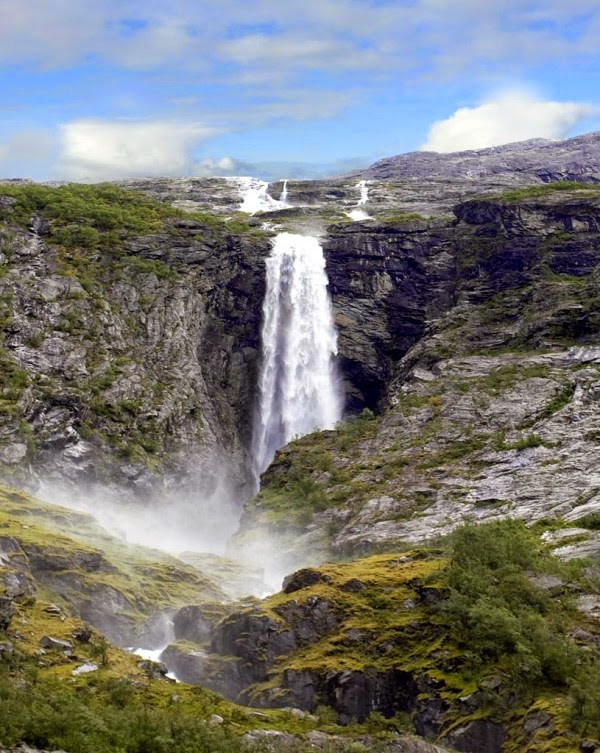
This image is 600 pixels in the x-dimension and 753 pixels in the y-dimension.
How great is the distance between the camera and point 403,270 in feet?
306

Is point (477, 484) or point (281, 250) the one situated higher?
point (281, 250)

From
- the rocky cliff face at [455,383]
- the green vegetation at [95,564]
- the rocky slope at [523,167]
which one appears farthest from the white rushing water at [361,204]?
the green vegetation at [95,564]

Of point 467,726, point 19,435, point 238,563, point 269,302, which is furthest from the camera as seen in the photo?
point 269,302

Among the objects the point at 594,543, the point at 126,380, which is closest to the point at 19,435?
the point at 126,380

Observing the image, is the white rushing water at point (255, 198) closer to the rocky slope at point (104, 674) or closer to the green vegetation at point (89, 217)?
the green vegetation at point (89, 217)

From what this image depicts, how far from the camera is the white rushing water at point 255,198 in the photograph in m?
130

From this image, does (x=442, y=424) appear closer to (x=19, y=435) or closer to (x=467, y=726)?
(x=19, y=435)

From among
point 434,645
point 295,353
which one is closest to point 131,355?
point 295,353

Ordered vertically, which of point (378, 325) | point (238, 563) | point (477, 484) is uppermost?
point (378, 325)

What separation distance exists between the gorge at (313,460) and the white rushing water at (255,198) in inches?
78.6

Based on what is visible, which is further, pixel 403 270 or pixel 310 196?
pixel 310 196

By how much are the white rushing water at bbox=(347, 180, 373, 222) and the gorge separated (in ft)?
7.69

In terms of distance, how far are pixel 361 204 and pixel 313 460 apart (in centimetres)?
7151

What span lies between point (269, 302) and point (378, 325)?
12.6 meters
